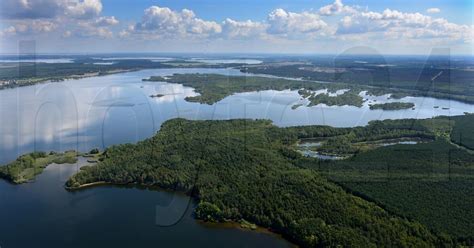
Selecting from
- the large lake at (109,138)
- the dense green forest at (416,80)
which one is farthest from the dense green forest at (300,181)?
the dense green forest at (416,80)

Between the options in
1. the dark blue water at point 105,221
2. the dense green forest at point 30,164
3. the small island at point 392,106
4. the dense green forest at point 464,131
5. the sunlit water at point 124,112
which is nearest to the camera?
the dark blue water at point 105,221

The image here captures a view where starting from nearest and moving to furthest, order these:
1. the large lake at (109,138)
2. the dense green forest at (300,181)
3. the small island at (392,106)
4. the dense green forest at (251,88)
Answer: the dense green forest at (300,181) < the large lake at (109,138) < the small island at (392,106) < the dense green forest at (251,88)

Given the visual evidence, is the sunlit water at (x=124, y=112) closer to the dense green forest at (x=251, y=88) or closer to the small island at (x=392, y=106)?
the small island at (x=392, y=106)

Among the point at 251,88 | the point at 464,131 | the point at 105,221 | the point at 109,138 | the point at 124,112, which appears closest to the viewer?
the point at 105,221

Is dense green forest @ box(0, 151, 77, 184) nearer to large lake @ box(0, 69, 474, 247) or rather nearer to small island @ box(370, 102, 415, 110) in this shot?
large lake @ box(0, 69, 474, 247)

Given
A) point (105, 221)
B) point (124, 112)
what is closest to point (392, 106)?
point (124, 112)

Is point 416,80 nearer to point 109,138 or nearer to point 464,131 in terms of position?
point 464,131

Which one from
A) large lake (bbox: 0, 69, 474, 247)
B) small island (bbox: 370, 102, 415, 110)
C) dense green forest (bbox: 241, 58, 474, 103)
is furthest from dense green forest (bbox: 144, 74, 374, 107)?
dense green forest (bbox: 241, 58, 474, 103)
